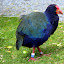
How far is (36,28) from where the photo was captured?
3996 millimetres

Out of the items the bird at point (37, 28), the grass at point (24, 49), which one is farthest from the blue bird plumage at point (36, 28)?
the grass at point (24, 49)

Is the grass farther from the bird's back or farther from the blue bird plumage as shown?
the bird's back

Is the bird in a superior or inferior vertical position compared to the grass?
superior

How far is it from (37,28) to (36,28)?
0.07 feet

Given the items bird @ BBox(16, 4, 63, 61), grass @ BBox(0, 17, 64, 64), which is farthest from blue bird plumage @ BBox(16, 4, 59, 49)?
grass @ BBox(0, 17, 64, 64)

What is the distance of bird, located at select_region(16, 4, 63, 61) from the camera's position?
13.1 feet

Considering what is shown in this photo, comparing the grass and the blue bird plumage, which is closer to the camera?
the blue bird plumage

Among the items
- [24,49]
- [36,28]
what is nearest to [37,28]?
[36,28]

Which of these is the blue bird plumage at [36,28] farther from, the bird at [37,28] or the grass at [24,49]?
the grass at [24,49]

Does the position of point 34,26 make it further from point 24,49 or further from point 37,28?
point 24,49

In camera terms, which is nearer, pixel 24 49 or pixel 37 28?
pixel 37 28

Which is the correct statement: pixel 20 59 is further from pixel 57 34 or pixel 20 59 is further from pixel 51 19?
pixel 57 34

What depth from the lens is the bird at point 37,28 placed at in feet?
13.1

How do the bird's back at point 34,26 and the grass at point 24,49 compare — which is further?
the grass at point 24,49
